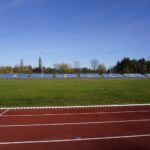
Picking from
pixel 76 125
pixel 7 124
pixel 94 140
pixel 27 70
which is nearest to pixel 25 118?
pixel 7 124

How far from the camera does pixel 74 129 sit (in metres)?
8.38

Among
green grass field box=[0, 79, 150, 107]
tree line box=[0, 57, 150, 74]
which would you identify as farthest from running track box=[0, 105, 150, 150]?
tree line box=[0, 57, 150, 74]

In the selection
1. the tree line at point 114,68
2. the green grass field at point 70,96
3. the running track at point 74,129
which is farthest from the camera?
the tree line at point 114,68

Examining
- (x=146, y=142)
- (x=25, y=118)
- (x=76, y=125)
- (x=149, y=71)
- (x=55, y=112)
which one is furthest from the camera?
(x=149, y=71)

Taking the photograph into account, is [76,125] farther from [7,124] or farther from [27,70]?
[27,70]

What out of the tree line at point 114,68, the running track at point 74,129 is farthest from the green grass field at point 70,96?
the tree line at point 114,68

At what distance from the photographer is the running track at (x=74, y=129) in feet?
21.9

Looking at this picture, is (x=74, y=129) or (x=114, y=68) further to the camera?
(x=114, y=68)

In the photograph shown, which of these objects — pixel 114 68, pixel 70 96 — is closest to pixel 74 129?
pixel 70 96

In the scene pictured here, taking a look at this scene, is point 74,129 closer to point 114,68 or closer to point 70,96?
point 70,96

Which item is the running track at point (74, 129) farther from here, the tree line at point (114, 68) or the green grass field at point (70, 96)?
the tree line at point (114, 68)

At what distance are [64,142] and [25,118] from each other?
3.62 metres

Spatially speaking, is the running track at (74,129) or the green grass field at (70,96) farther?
the green grass field at (70,96)

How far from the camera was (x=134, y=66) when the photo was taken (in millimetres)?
101875
